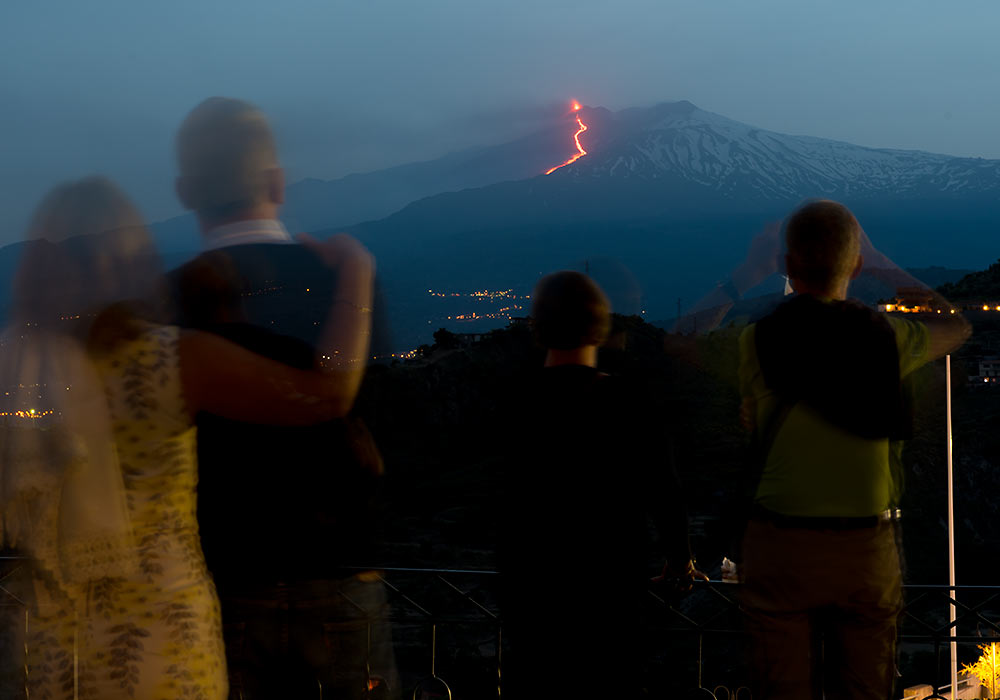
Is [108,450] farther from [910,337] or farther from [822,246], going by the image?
[910,337]

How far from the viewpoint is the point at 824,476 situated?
211 cm

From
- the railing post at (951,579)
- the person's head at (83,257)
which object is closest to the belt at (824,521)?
the railing post at (951,579)

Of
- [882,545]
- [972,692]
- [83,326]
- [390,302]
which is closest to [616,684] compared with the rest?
[882,545]

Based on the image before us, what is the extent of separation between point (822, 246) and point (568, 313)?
654 mm

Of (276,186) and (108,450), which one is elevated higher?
(276,186)

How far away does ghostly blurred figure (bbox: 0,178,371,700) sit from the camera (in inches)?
63.5

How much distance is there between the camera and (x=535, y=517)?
2.01 meters

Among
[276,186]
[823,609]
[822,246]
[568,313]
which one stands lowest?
[823,609]

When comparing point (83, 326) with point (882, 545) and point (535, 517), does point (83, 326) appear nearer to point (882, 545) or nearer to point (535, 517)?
point (535, 517)

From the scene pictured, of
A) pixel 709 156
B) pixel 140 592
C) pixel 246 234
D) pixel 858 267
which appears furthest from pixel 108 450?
pixel 709 156

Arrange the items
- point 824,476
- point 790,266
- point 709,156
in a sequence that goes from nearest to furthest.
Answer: point 824,476 → point 790,266 → point 709,156

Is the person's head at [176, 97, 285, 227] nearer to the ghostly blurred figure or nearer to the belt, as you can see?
the ghostly blurred figure

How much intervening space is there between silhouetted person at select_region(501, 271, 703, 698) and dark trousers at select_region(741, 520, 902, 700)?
32cm

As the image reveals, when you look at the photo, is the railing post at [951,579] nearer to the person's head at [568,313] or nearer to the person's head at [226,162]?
the person's head at [568,313]
